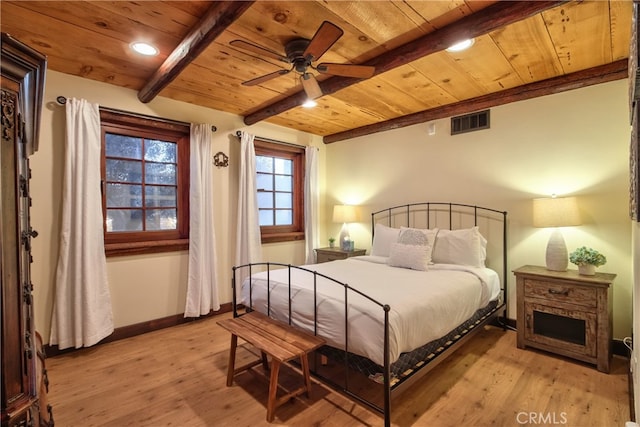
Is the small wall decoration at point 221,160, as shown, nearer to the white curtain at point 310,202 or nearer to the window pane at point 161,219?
the window pane at point 161,219

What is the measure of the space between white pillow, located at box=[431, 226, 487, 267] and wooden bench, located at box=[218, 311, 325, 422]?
1759 mm

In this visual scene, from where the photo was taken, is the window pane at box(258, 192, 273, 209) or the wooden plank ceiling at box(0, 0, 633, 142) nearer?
the wooden plank ceiling at box(0, 0, 633, 142)

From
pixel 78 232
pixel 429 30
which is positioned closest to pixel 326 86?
pixel 429 30

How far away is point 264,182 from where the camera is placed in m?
4.32

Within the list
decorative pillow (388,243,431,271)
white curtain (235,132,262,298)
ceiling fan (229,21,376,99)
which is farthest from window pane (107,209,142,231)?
decorative pillow (388,243,431,271)

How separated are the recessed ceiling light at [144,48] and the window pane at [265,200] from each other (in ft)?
7.08

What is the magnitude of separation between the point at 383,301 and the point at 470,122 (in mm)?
2517

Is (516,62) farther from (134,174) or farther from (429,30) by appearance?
(134,174)

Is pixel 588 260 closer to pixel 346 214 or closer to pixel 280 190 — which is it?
pixel 346 214

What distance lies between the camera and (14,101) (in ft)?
2.82

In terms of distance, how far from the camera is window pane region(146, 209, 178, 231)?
331 cm

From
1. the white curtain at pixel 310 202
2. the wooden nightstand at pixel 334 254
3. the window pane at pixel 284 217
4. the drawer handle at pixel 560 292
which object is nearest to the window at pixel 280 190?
the window pane at pixel 284 217

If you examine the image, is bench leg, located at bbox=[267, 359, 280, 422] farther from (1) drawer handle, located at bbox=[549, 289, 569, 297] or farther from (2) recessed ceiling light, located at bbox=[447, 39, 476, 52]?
(2) recessed ceiling light, located at bbox=[447, 39, 476, 52]

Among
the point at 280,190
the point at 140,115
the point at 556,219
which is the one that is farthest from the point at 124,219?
the point at 556,219
